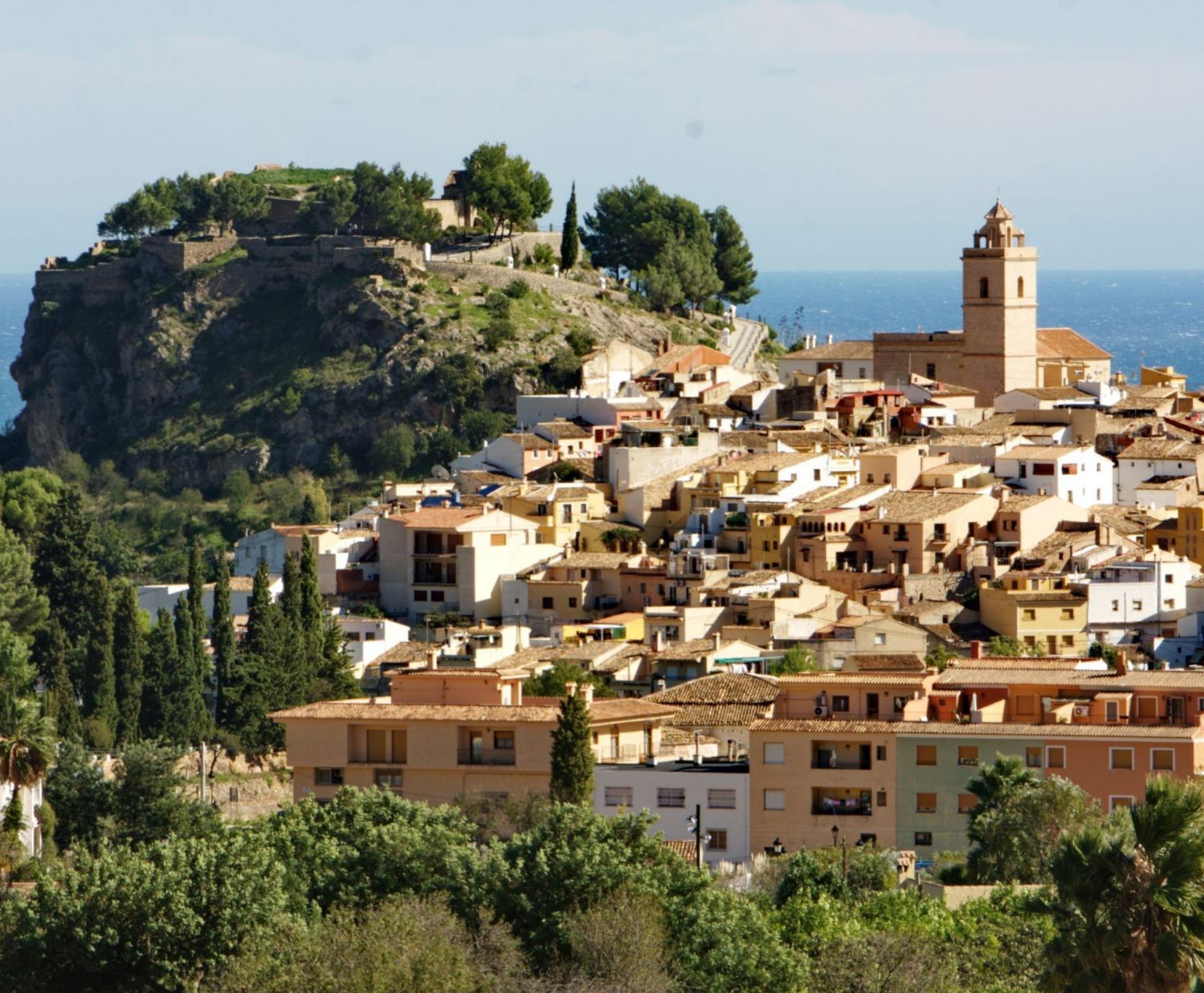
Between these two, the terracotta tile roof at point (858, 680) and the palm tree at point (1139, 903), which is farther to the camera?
the terracotta tile roof at point (858, 680)

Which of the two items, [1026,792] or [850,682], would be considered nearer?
[1026,792]

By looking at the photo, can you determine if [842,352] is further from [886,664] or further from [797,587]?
[886,664]

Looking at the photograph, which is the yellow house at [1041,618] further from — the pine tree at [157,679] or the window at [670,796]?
the window at [670,796]

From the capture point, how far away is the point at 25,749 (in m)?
46.6

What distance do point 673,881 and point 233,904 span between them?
5.06 metres

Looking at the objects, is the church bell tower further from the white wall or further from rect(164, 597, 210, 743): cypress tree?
the white wall

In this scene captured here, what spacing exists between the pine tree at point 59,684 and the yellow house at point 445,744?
29.6 feet

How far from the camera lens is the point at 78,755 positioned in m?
52.2

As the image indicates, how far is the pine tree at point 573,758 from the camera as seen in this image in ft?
144

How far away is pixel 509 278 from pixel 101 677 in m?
36.6

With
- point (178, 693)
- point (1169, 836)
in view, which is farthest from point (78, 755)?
point (1169, 836)

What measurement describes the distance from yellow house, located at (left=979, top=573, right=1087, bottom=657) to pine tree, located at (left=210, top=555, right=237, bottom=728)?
15.4 metres

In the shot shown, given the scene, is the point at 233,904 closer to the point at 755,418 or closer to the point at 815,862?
the point at 815,862

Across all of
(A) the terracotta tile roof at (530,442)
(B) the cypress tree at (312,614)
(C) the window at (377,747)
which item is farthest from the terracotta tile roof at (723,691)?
(A) the terracotta tile roof at (530,442)
